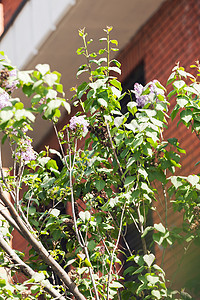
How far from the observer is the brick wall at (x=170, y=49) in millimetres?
6020

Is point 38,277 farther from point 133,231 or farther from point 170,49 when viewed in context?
point 170,49

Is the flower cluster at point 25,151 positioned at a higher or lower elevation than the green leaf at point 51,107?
lower

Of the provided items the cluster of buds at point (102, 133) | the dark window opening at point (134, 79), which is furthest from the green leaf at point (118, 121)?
the dark window opening at point (134, 79)

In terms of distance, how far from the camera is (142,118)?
4.34 m

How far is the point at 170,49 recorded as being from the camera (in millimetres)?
6887

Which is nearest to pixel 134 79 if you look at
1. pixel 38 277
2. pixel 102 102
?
pixel 102 102

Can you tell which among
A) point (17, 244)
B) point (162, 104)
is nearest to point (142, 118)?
point (162, 104)

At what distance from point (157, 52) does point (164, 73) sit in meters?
0.38

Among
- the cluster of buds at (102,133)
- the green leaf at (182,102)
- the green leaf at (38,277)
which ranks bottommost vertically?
the green leaf at (38,277)

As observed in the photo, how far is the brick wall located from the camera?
6.02m

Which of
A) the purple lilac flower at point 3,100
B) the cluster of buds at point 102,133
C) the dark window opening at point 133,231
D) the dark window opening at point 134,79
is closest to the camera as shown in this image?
the purple lilac flower at point 3,100

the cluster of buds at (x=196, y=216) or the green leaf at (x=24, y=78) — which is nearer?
the green leaf at (x=24, y=78)

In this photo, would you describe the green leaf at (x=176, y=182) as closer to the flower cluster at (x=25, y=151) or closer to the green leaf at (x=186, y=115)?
the green leaf at (x=186, y=115)

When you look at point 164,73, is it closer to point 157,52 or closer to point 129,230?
point 157,52
